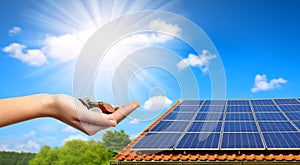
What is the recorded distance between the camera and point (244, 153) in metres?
7.82

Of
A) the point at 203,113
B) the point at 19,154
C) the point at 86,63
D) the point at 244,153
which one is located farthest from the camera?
the point at 19,154

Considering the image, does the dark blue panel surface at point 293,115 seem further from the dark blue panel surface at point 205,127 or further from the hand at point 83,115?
the hand at point 83,115

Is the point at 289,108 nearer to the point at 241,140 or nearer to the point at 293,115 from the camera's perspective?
the point at 293,115

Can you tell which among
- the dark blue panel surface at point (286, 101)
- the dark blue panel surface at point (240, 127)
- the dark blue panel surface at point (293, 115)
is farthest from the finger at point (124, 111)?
the dark blue panel surface at point (286, 101)

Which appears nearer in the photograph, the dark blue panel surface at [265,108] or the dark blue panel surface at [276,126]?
the dark blue panel surface at [276,126]

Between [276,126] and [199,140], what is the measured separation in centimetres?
240

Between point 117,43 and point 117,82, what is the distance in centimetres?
39

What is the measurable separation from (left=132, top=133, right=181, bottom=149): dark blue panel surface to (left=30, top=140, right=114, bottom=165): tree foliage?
25.7 meters

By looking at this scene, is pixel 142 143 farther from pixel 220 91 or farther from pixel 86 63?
pixel 86 63

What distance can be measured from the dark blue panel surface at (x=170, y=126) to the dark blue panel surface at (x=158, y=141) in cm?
18

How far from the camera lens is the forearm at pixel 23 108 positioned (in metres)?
3.89

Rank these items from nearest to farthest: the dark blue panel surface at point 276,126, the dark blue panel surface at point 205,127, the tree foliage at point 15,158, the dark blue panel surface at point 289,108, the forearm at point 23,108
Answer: the forearm at point 23,108
the dark blue panel surface at point 205,127
the dark blue panel surface at point 276,126
the dark blue panel surface at point 289,108
the tree foliage at point 15,158

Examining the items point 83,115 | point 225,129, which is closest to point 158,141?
point 225,129

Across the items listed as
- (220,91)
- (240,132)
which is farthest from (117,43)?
(240,132)
